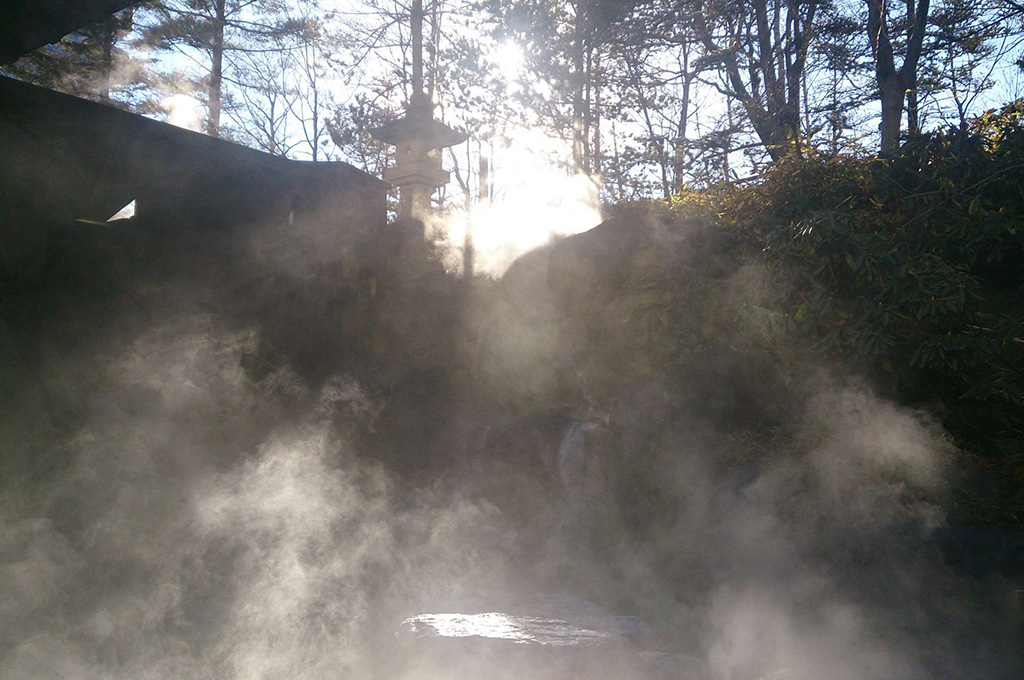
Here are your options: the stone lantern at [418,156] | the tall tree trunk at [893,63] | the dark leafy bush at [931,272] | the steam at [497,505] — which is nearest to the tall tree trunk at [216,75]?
the stone lantern at [418,156]

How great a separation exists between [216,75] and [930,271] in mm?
16480

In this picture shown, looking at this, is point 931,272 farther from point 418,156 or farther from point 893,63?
point 418,156

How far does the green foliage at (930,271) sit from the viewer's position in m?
4.23

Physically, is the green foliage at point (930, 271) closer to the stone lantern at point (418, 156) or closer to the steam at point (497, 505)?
the steam at point (497, 505)

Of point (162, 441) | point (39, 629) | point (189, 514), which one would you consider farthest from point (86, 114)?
point (39, 629)

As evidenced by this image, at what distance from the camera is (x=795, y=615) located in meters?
4.05

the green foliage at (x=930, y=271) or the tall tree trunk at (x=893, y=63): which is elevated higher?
the tall tree trunk at (x=893, y=63)

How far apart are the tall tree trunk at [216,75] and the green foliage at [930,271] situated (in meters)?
14.6

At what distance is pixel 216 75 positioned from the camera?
16.4 metres

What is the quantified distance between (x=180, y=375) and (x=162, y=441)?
110cm

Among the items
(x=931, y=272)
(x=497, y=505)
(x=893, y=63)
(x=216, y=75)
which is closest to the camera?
(x=931, y=272)

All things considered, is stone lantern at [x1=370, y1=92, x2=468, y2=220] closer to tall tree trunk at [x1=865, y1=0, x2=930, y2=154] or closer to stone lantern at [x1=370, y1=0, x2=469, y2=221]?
stone lantern at [x1=370, y1=0, x2=469, y2=221]

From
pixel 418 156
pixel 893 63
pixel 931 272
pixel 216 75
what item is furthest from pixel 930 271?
pixel 216 75

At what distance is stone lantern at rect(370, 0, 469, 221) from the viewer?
10.5 meters
